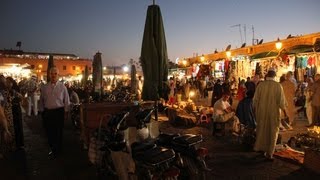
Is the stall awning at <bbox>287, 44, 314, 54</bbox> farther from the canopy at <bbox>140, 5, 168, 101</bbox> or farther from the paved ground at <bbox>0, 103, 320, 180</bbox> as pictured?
the canopy at <bbox>140, 5, 168, 101</bbox>

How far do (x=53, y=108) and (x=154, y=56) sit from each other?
2.83 meters

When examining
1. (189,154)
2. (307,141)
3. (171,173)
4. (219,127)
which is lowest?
(219,127)

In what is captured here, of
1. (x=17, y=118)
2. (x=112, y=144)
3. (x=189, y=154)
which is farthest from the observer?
(x=17, y=118)

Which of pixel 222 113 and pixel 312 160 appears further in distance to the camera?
pixel 222 113

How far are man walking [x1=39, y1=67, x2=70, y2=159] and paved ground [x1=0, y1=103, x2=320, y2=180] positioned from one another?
463mm

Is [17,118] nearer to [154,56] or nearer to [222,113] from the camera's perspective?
[154,56]

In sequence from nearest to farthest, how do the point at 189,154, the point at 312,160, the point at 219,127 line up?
the point at 189,154 → the point at 312,160 → the point at 219,127

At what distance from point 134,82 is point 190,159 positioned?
59.5 ft

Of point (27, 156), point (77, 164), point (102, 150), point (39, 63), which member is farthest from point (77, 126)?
point (39, 63)

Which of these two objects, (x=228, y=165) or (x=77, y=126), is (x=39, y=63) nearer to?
(x=77, y=126)

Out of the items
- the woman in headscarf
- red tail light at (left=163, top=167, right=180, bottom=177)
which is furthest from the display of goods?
the woman in headscarf

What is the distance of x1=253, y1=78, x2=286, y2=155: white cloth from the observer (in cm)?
836

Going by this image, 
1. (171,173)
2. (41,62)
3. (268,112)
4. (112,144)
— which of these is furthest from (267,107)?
(41,62)

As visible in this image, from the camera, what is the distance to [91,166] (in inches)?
314
